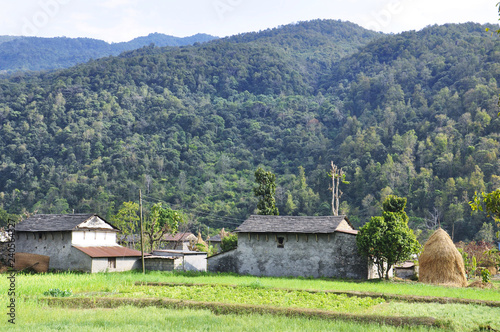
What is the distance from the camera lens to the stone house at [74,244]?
4147 cm

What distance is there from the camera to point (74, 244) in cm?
4269

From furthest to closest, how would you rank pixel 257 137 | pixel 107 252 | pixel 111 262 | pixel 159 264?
pixel 257 137 < pixel 159 264 < pixel 107 252 < pixel 111 262

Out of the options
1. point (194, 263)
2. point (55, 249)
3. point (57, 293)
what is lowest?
point (194, 263)

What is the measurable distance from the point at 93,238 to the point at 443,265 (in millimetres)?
27876

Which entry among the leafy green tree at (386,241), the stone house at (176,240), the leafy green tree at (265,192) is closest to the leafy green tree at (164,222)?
the leafy green tree at (265,192)

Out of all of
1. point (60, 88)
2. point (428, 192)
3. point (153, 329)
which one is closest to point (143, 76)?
point (60, 88)

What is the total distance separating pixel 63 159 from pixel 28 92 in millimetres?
38356

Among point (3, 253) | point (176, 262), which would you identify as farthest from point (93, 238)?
point (176, 262)

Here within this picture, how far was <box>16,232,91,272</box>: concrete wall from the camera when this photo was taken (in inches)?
1635

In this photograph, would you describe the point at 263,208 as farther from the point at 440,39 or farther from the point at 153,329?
the point at 440,39

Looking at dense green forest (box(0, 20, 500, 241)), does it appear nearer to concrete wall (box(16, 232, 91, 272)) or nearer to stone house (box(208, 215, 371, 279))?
concrete wall (box(16, 232, 91, 272))

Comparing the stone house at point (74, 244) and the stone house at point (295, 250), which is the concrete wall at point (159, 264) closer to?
the stone house at point (74, 244)

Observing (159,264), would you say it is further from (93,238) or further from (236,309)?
(236,309)

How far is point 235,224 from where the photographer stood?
98125mm
